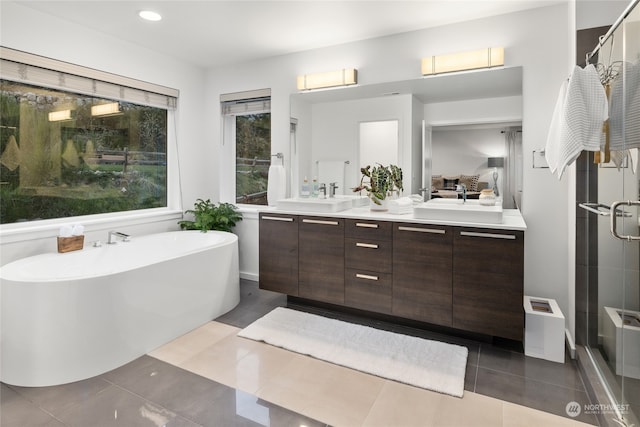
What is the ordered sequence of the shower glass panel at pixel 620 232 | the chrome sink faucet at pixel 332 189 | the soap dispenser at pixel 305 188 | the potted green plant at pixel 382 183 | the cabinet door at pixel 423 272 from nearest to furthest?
the shower glass panel at pixel 620 232 → the cabinet door at pixel 423 272 → the potted green plant at pixel 382 183 → the chrome sink faucet at pixel 332 189 → the soap dispenser at pixel 305 188

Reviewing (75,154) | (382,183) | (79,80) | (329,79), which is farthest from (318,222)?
(79,80)

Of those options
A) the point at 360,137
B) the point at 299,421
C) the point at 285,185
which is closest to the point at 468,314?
the point at 299,421

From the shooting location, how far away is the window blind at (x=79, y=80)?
2.66 meters

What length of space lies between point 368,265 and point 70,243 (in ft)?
7.91

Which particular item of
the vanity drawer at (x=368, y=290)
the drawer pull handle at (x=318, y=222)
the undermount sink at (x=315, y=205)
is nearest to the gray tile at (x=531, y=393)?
the vanity drawer at (x=368, y=290)

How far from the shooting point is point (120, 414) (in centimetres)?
183

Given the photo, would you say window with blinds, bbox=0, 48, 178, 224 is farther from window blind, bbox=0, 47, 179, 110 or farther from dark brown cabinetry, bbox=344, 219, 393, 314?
dark brown cabinetry, bbox=344, 219, 393, 314

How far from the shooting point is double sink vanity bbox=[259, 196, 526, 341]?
2.36 meters

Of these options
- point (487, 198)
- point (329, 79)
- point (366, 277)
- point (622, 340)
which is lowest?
point (622, 340)

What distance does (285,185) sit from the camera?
151 inches

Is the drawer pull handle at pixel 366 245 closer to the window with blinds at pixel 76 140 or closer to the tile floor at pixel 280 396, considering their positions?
the tile floor at pixel 280 396

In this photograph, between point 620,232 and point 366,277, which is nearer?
point 620,232

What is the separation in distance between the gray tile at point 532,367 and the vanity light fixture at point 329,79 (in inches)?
99.8

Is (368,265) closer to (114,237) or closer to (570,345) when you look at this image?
(570,345)
